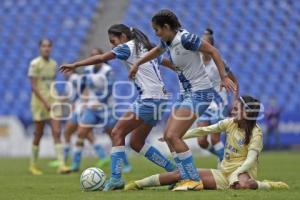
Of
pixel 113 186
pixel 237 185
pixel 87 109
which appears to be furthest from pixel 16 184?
pixel 87 109

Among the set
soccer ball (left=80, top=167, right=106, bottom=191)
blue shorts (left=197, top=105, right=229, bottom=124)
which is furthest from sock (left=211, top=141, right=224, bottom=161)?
soccer ball (left=80, top=167, right=106, bottom=191)

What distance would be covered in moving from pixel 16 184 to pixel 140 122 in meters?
2.49

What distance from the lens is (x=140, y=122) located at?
32.3 feet

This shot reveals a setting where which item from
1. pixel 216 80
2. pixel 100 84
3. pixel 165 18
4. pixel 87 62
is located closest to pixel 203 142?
pixel 216 80

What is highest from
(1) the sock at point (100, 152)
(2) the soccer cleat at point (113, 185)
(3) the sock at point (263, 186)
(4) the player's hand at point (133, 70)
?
(4) the player's hand at point (133, 70)

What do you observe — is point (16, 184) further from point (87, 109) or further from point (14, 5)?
point (14, 5)

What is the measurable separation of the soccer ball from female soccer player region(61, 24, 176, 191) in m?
0.13

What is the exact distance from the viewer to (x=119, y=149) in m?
9.68

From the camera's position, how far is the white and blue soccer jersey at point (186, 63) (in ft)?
29.7

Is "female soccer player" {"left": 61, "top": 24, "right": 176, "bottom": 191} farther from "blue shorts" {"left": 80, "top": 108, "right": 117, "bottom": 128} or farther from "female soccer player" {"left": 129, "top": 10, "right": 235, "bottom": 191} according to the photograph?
"blue shorts" {"left": 80, "top": 108, "right": 117, "bottom": 128}

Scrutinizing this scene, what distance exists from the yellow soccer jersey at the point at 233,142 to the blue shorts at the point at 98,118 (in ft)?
19.8

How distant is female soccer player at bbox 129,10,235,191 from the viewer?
8969 mm

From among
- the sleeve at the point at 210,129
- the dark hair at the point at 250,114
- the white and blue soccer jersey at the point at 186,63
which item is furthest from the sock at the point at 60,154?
the dark hair at the point at 250,114

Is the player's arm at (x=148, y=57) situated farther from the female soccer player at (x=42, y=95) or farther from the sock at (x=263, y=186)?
the female soccer player at (x=42, y=95)
